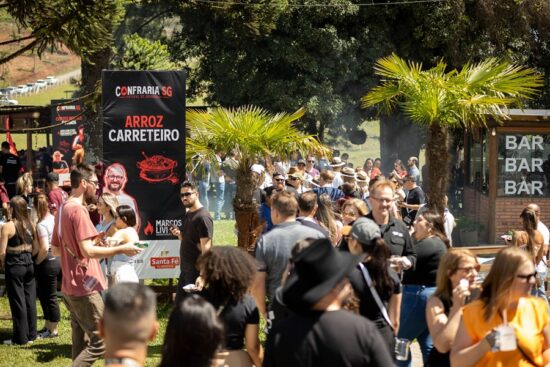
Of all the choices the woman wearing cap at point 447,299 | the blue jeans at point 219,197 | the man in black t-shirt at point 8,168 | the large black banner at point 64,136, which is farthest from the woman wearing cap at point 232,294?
the large black banner at point 64,136

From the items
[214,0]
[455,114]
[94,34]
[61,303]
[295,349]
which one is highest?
[214,0]

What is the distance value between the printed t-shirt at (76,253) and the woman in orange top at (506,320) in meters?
3.99

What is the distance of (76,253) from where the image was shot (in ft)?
26.9

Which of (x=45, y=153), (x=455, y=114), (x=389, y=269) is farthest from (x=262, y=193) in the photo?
(x=45, y=153)

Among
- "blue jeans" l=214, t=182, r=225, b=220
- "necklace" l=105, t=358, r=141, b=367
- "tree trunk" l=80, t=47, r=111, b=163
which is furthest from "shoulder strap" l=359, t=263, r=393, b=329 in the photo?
"blue jeans" l=214, t=182, r=225, b=220

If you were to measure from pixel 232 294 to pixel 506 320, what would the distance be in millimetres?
1641

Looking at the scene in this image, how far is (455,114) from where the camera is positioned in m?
12.4

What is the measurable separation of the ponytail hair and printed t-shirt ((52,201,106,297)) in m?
2.86

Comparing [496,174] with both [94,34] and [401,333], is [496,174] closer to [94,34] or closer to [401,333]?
[94,34]

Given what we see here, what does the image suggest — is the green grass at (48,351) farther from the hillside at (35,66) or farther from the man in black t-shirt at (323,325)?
the hillside at (35,66)

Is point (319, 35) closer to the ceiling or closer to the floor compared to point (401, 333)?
closer to the ceiling

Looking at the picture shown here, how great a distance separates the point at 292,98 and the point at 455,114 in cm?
1673

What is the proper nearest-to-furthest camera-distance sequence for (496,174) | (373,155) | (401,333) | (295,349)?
(295,349), (401,333), (496,174), (373,155)

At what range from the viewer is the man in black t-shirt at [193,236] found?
30.2ft
